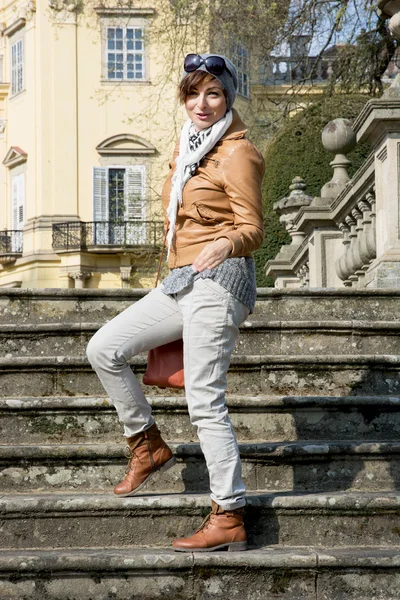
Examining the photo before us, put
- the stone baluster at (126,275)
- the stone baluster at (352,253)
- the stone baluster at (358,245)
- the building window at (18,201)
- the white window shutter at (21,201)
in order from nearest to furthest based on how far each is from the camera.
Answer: the stone baluster at (358,245) < the stone baluster at (352,253) < the stone baluster at (126,275) < the white window shutter at (21,201) < the building window at (18,201)

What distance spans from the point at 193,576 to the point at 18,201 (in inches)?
1326

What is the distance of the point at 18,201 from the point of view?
3700cm

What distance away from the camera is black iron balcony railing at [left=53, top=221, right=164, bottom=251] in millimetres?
34500

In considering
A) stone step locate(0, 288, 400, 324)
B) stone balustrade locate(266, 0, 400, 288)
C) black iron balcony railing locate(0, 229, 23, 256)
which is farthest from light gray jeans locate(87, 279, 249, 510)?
black iron balcony railing locate(0, 229, 23, 256)

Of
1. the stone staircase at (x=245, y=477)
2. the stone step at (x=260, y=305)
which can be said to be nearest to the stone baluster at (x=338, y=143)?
the stone step at (x=260, y=305)

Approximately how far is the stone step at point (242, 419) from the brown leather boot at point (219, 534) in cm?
97

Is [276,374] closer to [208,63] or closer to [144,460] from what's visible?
[144,460]

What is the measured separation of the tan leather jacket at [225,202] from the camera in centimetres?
419

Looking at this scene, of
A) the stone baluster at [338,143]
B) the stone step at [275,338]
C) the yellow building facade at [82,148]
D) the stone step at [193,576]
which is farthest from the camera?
the yellow building facade at [82,148]

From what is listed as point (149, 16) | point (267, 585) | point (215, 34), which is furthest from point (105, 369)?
point (149, 16)

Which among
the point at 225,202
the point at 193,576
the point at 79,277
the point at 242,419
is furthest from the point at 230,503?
the point at 79,277

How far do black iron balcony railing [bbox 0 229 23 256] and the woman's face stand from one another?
32.9m

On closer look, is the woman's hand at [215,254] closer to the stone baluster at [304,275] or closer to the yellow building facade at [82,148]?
the stone baluster at [304,275]

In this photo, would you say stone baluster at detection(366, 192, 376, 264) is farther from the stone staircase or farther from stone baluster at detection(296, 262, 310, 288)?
stone baluster at detection(296, 262, 310, 288)
